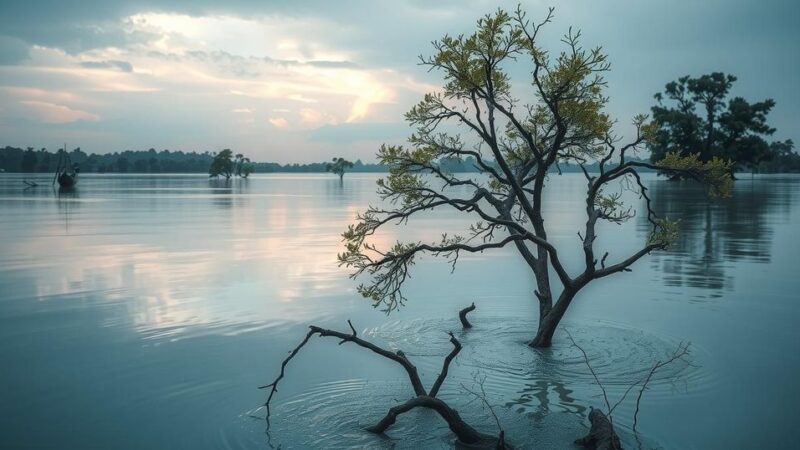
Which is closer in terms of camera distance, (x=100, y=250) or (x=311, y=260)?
(x=311, y=260)

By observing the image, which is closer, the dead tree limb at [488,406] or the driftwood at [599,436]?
the dead tree limb at [488,406]

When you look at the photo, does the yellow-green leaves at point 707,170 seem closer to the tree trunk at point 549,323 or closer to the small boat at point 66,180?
the tree trunk at point 549,323

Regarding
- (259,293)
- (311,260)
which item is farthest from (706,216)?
(259,293)

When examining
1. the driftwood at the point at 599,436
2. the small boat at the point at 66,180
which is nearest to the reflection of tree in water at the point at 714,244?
the driftwood at the point at 599,436

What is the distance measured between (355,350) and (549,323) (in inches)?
172

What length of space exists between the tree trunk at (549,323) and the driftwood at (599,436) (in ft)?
14.2

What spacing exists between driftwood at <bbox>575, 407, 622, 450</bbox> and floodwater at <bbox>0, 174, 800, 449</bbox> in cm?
29

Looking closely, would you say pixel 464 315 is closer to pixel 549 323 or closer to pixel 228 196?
pixel 549 323

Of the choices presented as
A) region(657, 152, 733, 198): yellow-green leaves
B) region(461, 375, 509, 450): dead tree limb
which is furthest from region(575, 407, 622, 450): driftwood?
region(657, 152, 733, 198): yellow-green leaves

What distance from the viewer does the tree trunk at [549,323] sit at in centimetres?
1455

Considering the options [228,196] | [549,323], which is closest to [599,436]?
[549,323]

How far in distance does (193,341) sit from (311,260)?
1334cm

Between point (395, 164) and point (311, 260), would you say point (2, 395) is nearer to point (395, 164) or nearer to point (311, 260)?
point (395, 164)

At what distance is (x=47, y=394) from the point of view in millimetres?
12453
